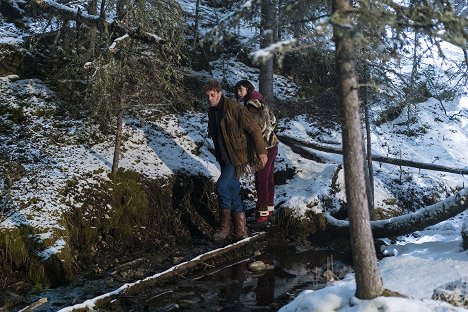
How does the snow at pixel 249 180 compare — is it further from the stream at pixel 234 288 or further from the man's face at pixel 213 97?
the man's face at pixel 213 97

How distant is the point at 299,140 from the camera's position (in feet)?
39.0

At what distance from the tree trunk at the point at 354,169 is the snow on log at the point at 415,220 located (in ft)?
13.4

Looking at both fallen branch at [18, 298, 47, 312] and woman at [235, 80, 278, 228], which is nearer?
fallen branch at [18, 298, 47, 312]

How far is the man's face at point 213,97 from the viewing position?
777cm

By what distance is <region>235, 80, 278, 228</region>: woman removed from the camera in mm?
8648

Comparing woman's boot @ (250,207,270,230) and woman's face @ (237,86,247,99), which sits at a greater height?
woman's face @ (237,86,247,99)

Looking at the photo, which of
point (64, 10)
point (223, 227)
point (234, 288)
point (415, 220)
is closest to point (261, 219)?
point (223, 227)

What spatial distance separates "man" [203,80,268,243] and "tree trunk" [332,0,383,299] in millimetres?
3689

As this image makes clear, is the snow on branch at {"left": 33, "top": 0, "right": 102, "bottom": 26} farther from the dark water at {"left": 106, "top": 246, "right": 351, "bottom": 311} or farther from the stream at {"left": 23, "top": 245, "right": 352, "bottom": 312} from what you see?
the dark water at {"left": 106, "top": 246, "right": 351, "bottom": 311}

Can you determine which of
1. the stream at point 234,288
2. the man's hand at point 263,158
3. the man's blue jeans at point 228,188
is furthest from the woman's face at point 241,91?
the stream at point 234,288

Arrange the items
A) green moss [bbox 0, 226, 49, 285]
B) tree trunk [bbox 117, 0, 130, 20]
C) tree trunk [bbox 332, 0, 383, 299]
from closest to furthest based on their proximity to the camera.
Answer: tree trunk [bbox 332, 0, 383, 299] < green moss [bbox 0, 226, 49, 285] < tree trunk [bbox 117, 0, 130, 20]

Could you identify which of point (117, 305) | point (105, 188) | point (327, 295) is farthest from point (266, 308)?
point (105, 188)

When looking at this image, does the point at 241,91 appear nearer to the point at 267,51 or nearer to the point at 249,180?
the point at 249,180

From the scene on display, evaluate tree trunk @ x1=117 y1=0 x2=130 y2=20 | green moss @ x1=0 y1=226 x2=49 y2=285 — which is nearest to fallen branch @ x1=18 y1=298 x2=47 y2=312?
green moss @ x1=0 y1=226 x2=49 y2=285
